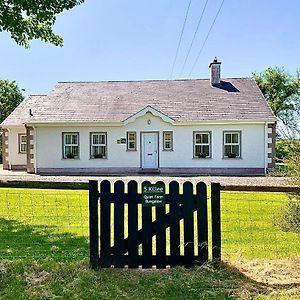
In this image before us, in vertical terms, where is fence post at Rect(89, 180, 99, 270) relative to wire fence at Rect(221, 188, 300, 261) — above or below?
above

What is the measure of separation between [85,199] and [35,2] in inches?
229

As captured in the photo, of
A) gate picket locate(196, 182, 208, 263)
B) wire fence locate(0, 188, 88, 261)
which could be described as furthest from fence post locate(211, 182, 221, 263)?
wire fence locate(0, 188, 88, 261)

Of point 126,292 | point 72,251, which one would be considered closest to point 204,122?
point 72,251

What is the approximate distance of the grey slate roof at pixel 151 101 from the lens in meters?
22.3

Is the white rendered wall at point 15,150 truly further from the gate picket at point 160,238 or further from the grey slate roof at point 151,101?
the gate picket at point 160,238

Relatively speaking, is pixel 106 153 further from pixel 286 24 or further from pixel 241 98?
pixel 286 24

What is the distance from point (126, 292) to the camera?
4191mm

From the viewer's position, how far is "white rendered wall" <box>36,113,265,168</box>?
21.8m

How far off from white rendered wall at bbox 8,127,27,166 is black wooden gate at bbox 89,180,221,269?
22.3 metres

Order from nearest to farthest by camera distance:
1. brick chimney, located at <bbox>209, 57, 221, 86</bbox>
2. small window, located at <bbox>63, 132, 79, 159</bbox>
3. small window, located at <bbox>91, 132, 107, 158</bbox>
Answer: small window, located at <bbox>91, 132, 107, 158</bbox>
small window, located at <bbox>63, 132, 79, 159</bbox>
brick chimney, located at <bbox>209, 57, 221, 86</bbox>

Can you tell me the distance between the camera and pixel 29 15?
9891mm

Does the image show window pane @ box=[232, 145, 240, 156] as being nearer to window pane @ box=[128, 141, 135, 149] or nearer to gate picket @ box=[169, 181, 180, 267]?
window pane @ box=[128, 141, 135, 149]

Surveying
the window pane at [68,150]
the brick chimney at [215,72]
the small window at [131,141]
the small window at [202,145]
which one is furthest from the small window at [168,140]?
the brick chimney at [215,72]

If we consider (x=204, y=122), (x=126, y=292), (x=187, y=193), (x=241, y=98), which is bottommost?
(x=126, y=292)
